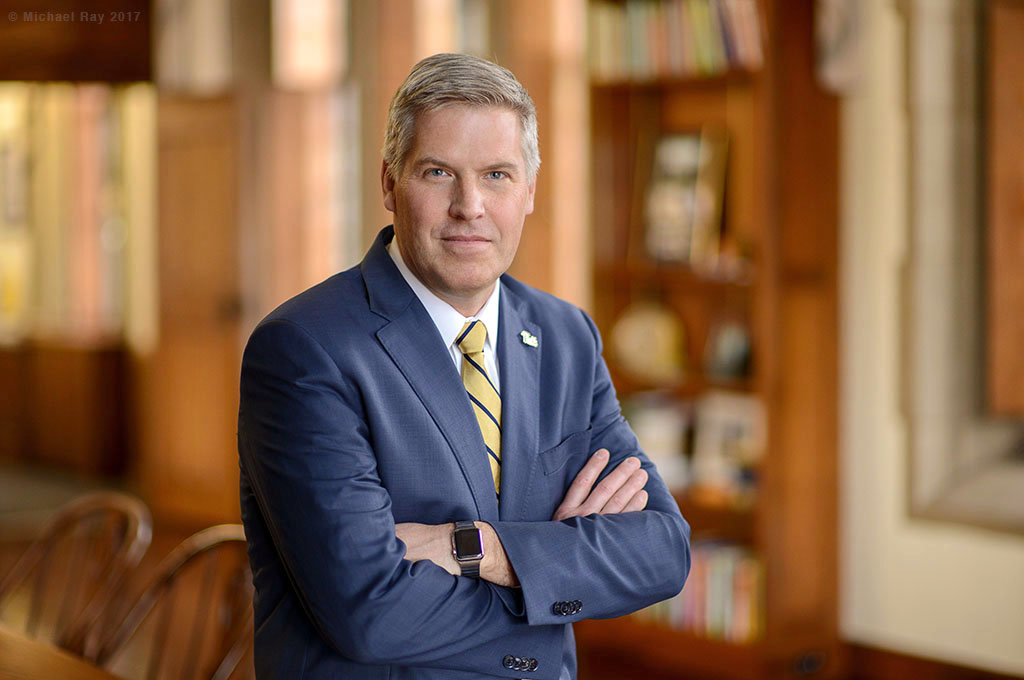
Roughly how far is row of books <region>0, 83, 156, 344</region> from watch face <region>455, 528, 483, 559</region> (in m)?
7.31

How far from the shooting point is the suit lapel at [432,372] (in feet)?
5.50

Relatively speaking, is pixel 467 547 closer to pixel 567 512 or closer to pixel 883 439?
pixel 567 512

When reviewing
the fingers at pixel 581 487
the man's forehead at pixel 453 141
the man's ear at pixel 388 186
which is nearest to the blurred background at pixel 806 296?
the man's ear at pixel 388 186

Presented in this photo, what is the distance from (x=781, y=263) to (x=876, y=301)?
451 millimetres

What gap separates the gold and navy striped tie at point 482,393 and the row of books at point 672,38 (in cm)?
256

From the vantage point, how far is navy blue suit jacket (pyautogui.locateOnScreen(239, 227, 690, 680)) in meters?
1.57

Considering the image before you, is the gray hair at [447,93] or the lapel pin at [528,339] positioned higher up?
the gray hair at [447,93]

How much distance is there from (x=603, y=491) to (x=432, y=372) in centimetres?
36

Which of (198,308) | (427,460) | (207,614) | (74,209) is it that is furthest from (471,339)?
(74,209)

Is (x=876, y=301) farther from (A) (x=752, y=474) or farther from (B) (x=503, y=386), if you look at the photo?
(B) (x=503, y=386)

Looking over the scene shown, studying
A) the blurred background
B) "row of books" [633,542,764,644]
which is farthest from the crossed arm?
"row of books" [633,542,764,644]

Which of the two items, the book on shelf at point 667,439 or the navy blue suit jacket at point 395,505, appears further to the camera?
the book on shelf at point 667,439

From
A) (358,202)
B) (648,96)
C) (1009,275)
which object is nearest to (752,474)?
(1009,275)

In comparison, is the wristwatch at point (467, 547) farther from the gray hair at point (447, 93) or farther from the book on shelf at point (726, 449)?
the book on shelf at point (726, 449)
